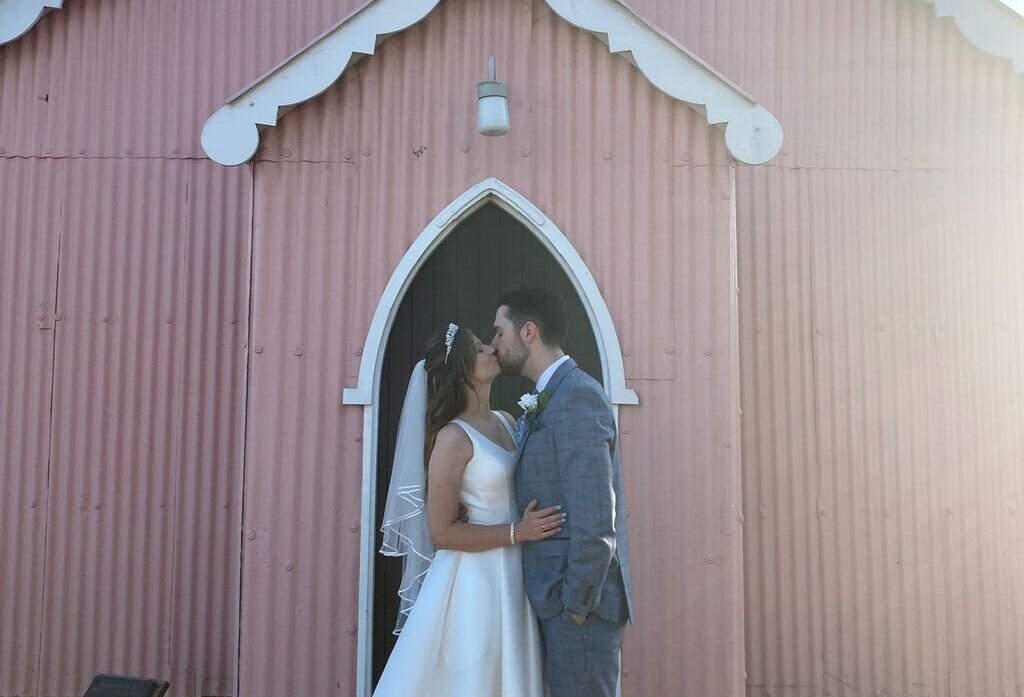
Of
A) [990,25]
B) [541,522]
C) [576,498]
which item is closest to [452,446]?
[541,522]

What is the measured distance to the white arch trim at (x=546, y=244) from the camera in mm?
4820

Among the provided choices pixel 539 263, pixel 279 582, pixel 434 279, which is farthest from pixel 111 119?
pixel 279 582

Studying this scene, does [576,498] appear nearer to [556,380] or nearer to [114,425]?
[556,380]

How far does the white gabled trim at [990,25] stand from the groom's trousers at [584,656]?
4.22 meters

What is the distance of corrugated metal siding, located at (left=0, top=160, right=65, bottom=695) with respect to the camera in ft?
19.2

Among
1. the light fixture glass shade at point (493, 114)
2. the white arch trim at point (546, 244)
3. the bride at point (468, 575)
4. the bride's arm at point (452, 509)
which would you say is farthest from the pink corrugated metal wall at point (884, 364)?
the bride's arm at point (452, 509)

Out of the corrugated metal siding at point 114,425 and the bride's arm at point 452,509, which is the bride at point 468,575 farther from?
the corrugated metal siding at point 114,425

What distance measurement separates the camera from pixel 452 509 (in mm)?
4160

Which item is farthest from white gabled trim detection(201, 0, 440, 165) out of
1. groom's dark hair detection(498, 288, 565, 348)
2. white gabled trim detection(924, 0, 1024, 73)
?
white gabled trim detection(924, 0, 1024, 73)

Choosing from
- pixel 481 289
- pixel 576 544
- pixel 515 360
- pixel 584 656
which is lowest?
pixel 584 656

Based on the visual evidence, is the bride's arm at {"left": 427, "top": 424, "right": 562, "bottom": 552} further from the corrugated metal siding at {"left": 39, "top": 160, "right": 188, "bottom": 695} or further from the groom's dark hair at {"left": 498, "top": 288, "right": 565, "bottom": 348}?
the corrugated metal siding at {"left": 39, "top": 160, "right": 188, "bottom": 695}

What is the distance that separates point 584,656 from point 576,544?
0.47 meters

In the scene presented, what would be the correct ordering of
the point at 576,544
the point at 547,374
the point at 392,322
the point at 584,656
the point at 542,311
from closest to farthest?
the point at 576,544 < the point at 584,656 < the point at 547,374 < the point at 542,311 < the point at 392,322

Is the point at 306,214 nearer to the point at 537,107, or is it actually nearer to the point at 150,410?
the point at 537,107
